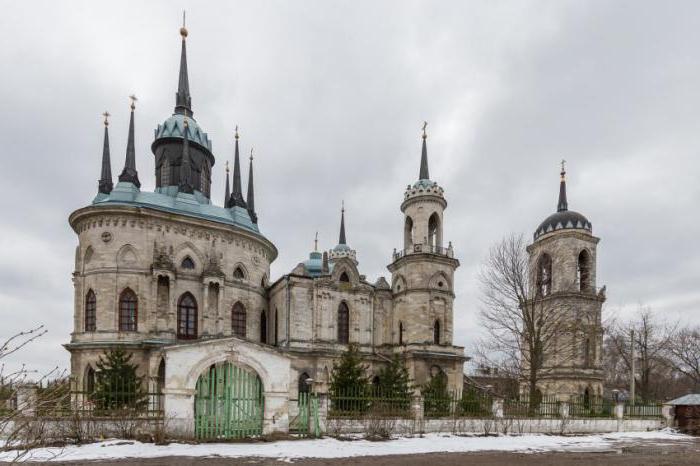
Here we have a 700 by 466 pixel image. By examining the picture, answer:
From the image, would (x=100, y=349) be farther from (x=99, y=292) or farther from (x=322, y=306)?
(x=322, y=306)

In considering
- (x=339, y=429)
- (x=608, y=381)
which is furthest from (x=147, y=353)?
(x=608, y=381)

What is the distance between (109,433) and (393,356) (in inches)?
811

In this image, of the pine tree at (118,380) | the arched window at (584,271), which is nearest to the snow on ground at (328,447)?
the pine tree at (118,380)

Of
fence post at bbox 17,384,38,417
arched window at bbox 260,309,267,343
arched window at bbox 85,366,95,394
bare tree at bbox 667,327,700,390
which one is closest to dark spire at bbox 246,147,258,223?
arched window at bbox 260,309,267,343

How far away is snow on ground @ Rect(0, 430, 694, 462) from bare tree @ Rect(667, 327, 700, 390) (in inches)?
1123

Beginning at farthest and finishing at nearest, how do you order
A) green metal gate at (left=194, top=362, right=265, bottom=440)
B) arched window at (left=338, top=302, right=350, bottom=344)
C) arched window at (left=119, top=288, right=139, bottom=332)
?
arched window at (left=338, top=302, right=350, bottom=344), arched window at (left=119, top=288, right=139, bottom=332), green metal gate at (left=194, top=362, right=265, bottom=440)

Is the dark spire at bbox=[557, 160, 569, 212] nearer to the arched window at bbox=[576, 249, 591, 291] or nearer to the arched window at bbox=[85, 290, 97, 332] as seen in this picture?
the arched window at bbox=[576, 249, 591, 291]

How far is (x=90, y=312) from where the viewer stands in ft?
81.0

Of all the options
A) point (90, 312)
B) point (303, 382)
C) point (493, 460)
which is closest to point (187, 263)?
point (90, 312)

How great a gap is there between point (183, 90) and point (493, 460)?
108 ft

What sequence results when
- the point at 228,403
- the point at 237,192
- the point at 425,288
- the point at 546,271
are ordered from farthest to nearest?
1. the point at 546,271
2. the point at 237,192
3. the point at 425,288
4. the point at 228,403

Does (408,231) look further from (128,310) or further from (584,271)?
(128,310)

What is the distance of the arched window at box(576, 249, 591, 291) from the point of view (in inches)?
1331

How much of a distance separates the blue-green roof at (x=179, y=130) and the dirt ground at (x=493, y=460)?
2565cm
